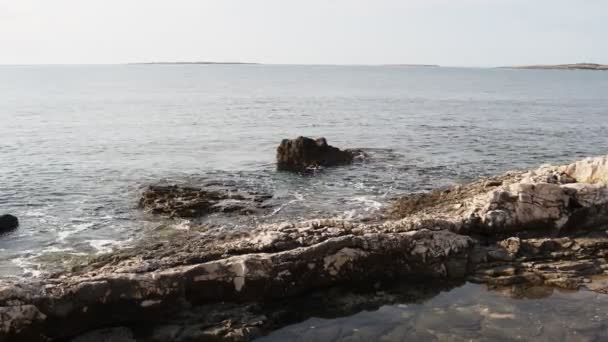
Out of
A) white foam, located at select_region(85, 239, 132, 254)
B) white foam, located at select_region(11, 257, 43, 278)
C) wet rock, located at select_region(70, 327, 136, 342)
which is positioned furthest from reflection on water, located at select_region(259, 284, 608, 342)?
white foam, located at select_region(85, 239, 132, 254)

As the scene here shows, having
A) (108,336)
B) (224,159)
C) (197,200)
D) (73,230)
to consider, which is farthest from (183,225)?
(224,159)

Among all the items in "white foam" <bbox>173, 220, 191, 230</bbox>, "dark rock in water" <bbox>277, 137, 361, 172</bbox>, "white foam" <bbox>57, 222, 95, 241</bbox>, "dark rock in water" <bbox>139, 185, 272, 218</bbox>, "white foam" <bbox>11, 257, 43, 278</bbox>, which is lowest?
"white foam" <bbox>11, 257, 43, 278</bbox>

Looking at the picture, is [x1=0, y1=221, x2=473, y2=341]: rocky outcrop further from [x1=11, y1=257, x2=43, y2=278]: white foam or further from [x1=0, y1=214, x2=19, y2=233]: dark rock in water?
[x1=0, y1=214, x2=19, y2=233]: dark rock in water

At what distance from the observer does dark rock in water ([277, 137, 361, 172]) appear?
34.4 m

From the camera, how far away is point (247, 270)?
45.4 feet

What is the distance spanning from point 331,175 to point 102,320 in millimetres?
20644

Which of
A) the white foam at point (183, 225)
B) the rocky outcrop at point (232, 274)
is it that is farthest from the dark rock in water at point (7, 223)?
the rocky outcrop at point (232, 274)

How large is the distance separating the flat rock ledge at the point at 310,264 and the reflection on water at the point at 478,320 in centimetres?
71

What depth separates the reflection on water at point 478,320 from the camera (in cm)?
1230

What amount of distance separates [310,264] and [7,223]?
14.1 m

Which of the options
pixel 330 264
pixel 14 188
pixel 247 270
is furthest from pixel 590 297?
pixel 14 188

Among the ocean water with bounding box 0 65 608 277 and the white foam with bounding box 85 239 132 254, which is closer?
the white foam with bounding box 85 239 132 254

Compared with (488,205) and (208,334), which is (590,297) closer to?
(488,205)

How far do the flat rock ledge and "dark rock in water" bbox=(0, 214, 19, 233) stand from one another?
6.36 meters
